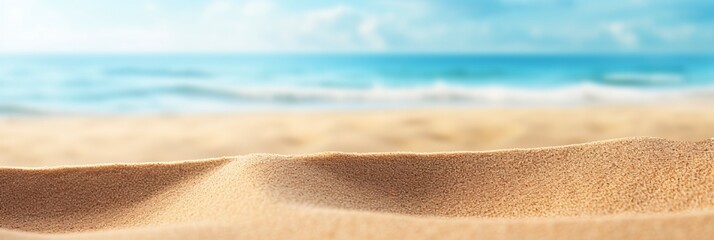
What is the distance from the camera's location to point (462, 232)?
103 centimetres

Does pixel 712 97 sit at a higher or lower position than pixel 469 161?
lower

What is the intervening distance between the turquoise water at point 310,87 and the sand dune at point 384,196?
6.47 meters

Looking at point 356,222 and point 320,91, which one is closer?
point 356,222

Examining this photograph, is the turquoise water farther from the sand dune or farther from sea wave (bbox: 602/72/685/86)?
the sand dune

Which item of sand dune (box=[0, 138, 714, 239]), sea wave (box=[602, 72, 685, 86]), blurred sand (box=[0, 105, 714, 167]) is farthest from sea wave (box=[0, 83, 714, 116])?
sand dune (box=[0, 138, 714, 239])

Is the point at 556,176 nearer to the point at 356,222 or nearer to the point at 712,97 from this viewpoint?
the point at 356,222

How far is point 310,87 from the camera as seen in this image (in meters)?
10.8

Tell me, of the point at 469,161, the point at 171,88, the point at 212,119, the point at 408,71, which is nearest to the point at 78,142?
the point at 212,119

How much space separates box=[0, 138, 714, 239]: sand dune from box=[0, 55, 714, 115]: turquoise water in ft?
21.2

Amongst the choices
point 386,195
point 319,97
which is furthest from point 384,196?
point 319,97

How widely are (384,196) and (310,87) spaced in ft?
31.2

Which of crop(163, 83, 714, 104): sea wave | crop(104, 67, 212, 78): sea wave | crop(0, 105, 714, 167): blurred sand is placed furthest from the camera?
crop(104, 67, 212, 78): sea wave

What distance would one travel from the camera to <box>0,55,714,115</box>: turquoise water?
28.1ft

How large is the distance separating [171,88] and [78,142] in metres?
6.22
